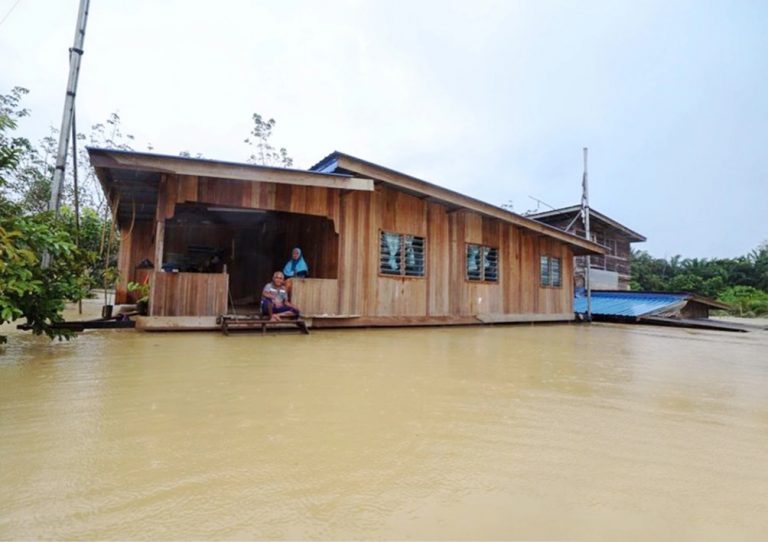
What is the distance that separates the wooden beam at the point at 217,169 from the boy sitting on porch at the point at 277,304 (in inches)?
64.8

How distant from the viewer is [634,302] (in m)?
13.7

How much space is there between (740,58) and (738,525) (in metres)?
24.9

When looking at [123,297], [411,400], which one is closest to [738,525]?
[411,400]

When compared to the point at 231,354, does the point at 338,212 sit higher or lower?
higher

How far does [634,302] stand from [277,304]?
41.5 ft

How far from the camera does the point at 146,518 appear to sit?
120 centimetres

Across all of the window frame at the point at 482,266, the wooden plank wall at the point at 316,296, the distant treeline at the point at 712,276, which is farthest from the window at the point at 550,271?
the distant treeline at the point at 712,276

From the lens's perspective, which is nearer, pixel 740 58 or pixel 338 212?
pixel 338 212

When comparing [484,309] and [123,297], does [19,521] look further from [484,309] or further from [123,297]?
[123,297]

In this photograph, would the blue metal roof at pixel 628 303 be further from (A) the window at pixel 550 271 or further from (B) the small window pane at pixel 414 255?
(B) the small window pane at pixel 414 255

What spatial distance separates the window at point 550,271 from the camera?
37.3 feet

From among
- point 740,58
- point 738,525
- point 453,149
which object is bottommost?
point 738,525

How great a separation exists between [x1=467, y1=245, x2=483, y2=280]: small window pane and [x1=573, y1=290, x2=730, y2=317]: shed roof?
5.35 m

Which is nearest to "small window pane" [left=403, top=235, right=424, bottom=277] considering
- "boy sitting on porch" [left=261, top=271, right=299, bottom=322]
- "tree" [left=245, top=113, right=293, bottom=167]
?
"boy sitting on porch" [left=261, top=271, right=299, bottom=322]
